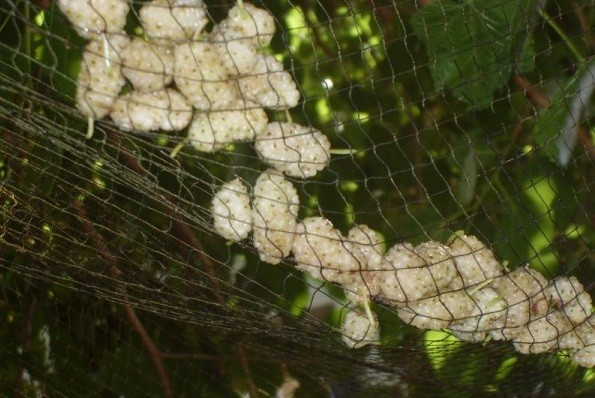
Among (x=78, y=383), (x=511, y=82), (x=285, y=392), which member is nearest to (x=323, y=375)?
(x=285, y=392)

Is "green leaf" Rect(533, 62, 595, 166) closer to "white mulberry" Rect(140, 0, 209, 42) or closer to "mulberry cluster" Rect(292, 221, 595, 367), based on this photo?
"mulberry cluster" Rect(292, 221, 595, 367)

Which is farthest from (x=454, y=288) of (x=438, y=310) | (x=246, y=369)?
(x=246, y=369)

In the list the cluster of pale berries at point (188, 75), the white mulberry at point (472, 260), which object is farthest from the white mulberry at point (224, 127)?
the white mulberry at point (472, 260)

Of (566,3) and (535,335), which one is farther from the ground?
(566,3)

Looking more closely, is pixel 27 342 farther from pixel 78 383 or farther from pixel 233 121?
pixel 233 121

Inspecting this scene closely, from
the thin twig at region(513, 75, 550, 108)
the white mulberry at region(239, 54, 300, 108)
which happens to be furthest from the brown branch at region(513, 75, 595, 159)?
the white mulberry at region(239, 54, 300, 108)

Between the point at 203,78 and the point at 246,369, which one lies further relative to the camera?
the point at 246,369

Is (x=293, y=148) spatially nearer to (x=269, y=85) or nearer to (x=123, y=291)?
(x=269, y=85)

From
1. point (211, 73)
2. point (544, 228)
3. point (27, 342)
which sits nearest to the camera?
point (211, 73)
